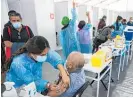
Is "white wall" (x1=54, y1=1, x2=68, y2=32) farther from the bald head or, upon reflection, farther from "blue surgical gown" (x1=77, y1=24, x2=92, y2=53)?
the bald head

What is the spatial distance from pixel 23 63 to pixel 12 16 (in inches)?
50.7

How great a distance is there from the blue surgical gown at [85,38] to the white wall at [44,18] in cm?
128

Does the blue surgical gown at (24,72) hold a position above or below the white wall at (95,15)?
below

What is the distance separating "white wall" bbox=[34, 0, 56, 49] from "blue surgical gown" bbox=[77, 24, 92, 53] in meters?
1.28

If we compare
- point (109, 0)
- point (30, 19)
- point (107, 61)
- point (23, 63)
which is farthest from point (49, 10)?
point (109, 0)

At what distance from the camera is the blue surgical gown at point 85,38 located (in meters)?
3.82

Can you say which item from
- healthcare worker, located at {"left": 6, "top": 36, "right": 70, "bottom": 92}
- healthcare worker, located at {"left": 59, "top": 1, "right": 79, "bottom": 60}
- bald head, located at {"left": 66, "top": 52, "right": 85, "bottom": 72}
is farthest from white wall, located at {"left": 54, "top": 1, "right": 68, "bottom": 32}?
healthcare worker, located at {"left": 6, "top": 36, "right": 70, "bottom": 92}

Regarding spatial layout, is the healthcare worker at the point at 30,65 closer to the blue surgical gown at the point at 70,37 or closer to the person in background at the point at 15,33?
the person in background at the point at 15,33

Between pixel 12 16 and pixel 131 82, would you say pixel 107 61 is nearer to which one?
pixel 131 82

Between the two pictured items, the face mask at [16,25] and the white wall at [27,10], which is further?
the white wall at [27,10]

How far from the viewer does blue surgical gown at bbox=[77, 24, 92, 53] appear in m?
3.82

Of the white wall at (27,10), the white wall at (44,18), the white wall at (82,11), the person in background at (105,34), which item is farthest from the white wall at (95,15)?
Result: the white wall at (27,10)

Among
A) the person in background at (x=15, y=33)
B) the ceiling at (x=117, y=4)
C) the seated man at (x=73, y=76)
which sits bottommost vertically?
the seated man at (x=73, y=76)

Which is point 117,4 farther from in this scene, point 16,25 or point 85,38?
point 16,25
